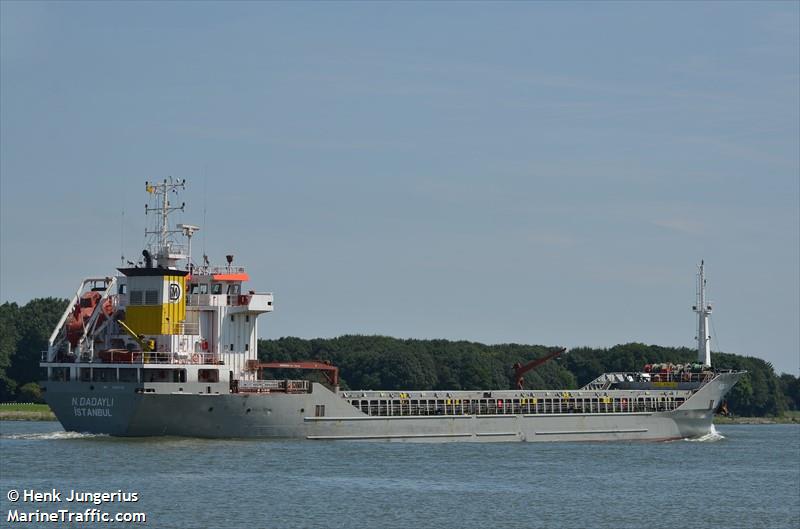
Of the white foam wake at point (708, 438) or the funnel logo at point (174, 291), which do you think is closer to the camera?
the funnel logo at point (174, 291)

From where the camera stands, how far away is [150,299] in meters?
70.9

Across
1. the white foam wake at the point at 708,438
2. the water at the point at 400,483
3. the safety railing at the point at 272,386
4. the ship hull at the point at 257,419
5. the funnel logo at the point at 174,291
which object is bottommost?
the water at the point at 400,483

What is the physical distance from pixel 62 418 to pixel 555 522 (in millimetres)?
31186

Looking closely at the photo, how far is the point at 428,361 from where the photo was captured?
139 metres

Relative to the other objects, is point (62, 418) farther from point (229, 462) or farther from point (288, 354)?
point (288, 354)

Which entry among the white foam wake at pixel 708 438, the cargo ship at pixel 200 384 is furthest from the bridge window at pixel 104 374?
the white foam wake at pixel 708 438

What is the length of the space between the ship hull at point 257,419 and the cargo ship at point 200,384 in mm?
49

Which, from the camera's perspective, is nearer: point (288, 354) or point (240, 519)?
point (240, 519)

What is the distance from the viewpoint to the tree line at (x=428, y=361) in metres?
130

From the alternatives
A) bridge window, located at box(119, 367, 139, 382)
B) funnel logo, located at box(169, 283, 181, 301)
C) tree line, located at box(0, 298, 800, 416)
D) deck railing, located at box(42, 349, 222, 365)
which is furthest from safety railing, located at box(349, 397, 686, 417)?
tree line, located at box(0, 298, 800, 416)

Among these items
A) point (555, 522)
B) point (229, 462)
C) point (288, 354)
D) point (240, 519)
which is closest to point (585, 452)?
point (229, 462)

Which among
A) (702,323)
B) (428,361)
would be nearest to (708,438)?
(702,323)

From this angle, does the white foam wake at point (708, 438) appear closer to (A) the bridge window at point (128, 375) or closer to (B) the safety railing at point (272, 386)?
(B) the safety railing at point (272, 386)

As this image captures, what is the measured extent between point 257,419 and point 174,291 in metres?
7.65
